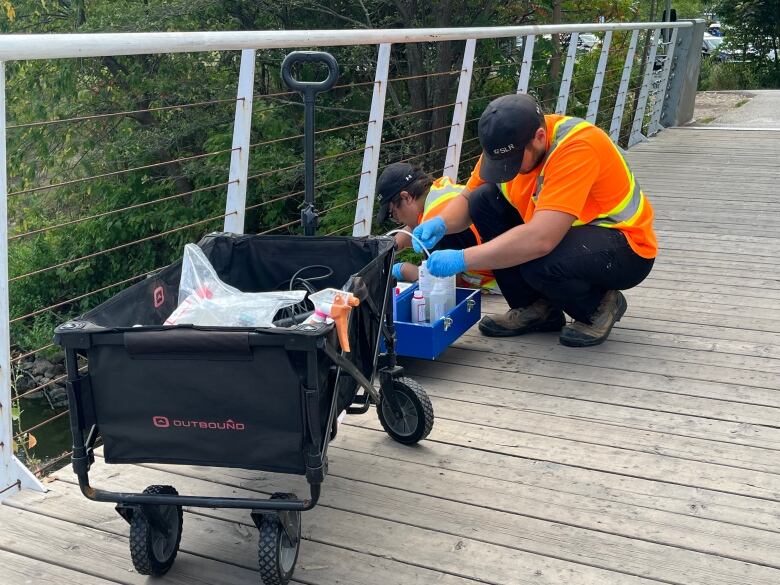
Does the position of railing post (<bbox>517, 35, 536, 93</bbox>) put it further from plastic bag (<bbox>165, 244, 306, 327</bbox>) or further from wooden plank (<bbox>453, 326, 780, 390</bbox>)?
plastic bag (<bbox>165, 244, 306, 327</bbox>)

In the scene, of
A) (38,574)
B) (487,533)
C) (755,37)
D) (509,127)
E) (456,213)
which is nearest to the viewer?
(38,574)

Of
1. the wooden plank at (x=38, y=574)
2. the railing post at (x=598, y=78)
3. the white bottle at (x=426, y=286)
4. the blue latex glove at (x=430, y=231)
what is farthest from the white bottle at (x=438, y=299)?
the railing post at (x=598, y=78)

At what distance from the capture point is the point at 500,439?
2701 millimetres

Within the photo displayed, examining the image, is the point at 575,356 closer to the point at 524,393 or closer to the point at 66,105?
the point at 524,393

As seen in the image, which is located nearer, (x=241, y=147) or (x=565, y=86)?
(x=241, y=147)

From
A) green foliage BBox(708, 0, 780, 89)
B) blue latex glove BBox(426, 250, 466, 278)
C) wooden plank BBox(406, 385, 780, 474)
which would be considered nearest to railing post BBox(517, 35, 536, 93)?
blue latex glove BBox(426, 250, 466, 278)

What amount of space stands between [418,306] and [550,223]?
551 mm

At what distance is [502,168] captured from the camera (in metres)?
3.10

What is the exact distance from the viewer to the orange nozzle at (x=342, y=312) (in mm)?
1920

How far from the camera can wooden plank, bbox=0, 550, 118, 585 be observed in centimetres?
204

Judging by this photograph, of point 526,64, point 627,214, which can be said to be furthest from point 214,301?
point 526,64

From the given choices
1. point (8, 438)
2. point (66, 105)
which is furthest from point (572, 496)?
point (66, 105)

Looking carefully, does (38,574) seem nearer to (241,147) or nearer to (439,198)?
(241,147)

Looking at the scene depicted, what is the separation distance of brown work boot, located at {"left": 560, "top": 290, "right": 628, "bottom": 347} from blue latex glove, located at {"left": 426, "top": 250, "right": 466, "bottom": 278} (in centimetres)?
60
